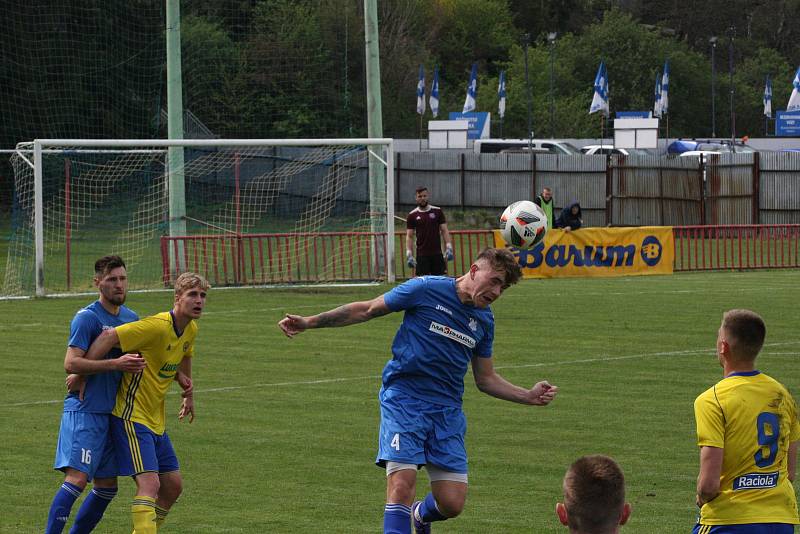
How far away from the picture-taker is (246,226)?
2934 centimetres

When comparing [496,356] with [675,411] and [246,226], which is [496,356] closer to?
[675,411]

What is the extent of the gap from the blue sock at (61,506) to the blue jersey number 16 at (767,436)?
401cm

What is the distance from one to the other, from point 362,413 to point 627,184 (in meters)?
31.9

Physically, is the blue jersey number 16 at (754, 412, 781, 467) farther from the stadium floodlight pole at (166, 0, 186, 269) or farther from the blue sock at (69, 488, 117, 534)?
the stadium floodlight pole at (166, 0, 186, 269)

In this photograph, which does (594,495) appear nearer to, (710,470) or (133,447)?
(710,470)

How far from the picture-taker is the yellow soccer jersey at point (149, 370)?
7.88 m

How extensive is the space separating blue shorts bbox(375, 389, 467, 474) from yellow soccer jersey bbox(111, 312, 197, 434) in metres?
1.34

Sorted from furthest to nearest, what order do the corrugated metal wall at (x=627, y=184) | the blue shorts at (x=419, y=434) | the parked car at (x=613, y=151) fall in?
the parked car at (x=613, y=151)
the corrugated metal wall at (x=627, y=184)
the blue shorts at (x=419, y=434)

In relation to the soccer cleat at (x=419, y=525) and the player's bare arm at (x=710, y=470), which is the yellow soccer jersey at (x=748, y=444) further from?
the soccer cleat at (x=419, y=525)

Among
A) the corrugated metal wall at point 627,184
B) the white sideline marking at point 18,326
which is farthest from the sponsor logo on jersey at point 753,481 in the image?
the corrugated metal wall at point 627,184

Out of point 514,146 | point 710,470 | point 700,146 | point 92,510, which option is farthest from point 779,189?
point 710,470

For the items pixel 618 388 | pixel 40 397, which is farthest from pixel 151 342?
pixel 618 388

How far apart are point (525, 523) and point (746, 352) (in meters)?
3.30

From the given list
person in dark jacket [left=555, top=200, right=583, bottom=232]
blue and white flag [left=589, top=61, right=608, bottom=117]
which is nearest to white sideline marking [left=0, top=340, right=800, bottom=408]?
person in dark jacket [left=555, top=200, right=583, bottom=232]
